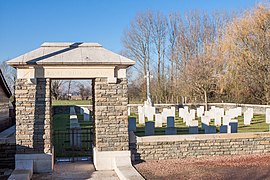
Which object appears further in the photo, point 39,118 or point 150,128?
point 150,128

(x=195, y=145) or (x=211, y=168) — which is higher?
(x=195, y=145)

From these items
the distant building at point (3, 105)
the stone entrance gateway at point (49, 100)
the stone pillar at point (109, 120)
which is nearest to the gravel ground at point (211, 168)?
the stone pillar at point (109, 120)

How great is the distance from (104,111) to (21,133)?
2.14 meters

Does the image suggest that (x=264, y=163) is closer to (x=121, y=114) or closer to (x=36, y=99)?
(x=121, y=114)

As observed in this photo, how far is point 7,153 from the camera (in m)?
8.84

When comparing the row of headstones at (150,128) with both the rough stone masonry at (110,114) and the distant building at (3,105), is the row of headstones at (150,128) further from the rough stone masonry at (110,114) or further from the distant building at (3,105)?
the distant building at (3,105)

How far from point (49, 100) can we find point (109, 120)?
161 centimetres

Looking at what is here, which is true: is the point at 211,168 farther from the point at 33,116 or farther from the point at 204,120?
the point at 204,120

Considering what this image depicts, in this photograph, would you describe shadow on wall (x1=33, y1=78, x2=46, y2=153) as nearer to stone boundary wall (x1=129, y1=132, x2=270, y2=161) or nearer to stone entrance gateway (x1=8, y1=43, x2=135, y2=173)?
stone entrance gateway (x1=8, y1=43, x2=135, y2=173)

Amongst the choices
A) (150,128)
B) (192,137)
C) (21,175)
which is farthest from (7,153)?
(150,128)

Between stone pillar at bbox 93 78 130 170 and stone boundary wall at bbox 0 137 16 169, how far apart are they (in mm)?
2133

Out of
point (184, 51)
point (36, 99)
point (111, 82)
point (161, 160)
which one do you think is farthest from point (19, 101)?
point (184, 51)

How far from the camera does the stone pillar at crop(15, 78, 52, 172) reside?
28.2 feet

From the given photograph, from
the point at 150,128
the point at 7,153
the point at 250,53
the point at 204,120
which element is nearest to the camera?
the point at 7,153
